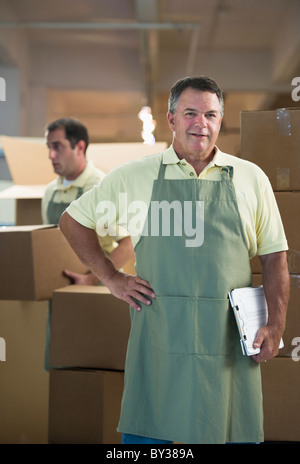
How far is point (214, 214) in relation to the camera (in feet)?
4.62

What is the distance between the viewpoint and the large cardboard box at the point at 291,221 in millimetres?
1763

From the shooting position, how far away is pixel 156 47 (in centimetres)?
596

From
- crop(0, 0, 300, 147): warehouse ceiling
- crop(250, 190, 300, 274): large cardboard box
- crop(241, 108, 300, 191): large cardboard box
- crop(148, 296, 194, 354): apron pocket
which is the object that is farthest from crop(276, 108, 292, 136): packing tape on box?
crop(0, 0, 300, 147): warehouse ceiling

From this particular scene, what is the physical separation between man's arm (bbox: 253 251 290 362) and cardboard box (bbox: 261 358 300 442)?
0.42m

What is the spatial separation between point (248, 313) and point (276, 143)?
25.2 inches

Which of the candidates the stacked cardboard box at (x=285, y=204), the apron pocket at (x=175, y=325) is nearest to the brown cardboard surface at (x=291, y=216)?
the stacked cardboard box at (x=285, y=204)

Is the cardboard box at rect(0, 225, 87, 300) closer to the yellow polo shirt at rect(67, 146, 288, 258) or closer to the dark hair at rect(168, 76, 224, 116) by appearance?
the yellow polo shirt at rect(67, 146, 288, 258)

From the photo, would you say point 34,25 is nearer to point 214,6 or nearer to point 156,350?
point 214,6

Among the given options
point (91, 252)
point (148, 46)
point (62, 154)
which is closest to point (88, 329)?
point (91, 252)

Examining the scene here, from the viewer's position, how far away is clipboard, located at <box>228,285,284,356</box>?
136 centimetres

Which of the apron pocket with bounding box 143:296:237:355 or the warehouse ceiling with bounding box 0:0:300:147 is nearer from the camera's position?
the apron pocket with bounding box 143:296:237:355

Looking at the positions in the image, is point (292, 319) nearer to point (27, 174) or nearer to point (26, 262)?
point (26, 262)

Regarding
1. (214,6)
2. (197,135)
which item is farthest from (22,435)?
(214,6)
